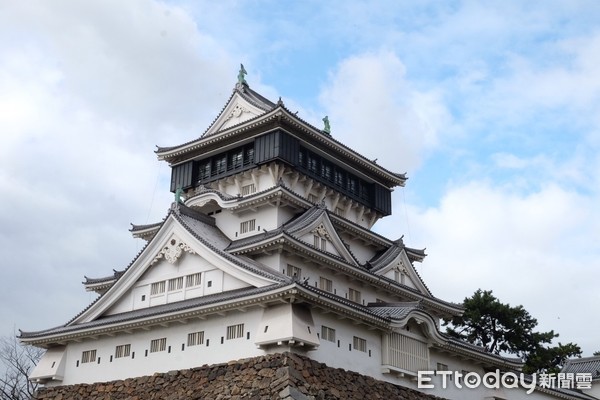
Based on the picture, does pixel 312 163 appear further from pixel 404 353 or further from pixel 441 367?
pixel 441 367

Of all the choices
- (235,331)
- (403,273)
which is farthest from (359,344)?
(403,273)

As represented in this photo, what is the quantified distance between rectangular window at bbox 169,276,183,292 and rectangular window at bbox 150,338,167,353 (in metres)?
2.10

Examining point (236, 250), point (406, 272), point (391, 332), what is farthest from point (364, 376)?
point (406, 272)

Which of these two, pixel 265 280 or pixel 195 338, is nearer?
pixel 265 280

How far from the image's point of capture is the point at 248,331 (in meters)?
23.1

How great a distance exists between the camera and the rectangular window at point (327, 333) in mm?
23234

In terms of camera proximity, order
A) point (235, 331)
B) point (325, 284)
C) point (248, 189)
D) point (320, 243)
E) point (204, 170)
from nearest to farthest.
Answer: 1. point (235, 331)
2. point (325, 284)
3. point (320, 243)
4. point (248, 189)
5. point (204, 170)

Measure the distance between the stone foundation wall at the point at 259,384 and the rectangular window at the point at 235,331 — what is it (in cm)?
107

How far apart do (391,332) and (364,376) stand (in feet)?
7.38

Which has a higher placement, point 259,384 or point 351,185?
point 351,185

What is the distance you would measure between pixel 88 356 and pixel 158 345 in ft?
12.0

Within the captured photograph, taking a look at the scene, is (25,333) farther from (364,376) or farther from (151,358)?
(364,376)

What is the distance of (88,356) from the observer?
2717 centimetres

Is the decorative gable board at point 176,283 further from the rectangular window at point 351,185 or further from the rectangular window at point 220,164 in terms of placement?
the rectangular window at point 351,185
